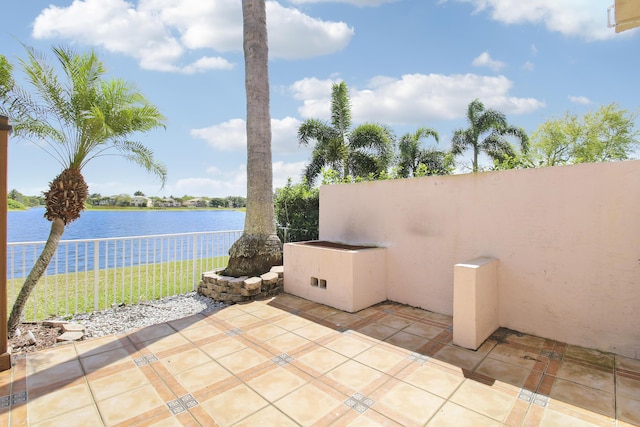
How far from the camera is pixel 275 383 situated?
9.62ft

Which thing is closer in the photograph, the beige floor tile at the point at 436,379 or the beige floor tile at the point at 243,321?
the beige floor tile at the point at 436,379

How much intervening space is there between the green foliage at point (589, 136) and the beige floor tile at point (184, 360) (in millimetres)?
22814

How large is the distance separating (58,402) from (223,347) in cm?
159

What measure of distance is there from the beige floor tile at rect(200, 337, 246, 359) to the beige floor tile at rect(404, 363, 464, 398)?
2.09 m

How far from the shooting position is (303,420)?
239 centimetres

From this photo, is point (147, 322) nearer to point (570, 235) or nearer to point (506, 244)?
point (506, 244)

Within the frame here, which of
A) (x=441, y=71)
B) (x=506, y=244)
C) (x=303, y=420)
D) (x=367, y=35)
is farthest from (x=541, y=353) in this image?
(x=441, y=71)

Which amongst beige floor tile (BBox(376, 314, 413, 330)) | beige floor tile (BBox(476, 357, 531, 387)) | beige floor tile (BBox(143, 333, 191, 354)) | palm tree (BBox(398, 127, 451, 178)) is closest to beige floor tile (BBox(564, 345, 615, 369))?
beige floor tile (BBox(476, 357, 531, 387))

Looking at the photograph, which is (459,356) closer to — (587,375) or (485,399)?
(485,399)

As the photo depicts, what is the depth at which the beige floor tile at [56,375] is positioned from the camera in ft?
9.61

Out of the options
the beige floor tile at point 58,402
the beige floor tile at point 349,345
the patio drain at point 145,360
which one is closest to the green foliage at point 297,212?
the beige floor tile at point 349,345

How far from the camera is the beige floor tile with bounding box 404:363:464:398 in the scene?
2830 mm

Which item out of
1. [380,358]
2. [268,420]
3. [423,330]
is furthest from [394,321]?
[268,420]

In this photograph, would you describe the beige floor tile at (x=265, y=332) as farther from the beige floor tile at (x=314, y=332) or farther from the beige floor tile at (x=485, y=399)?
the beige floor tile at (x=485, y=399)
